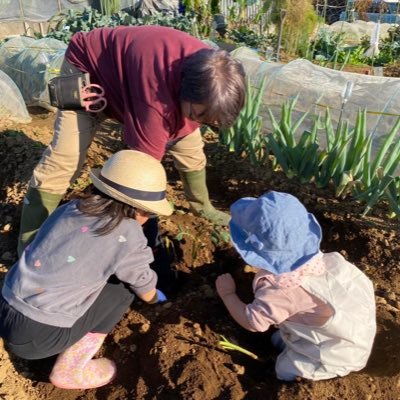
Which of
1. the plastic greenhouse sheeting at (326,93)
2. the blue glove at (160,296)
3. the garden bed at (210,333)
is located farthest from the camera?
the plastic greenhouse sheeting at (326,93)

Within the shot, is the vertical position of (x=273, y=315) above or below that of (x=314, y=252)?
below

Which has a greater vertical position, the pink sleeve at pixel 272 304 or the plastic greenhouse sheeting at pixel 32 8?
the pink sleeve at pixel 272 304

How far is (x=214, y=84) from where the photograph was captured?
5.09 feet

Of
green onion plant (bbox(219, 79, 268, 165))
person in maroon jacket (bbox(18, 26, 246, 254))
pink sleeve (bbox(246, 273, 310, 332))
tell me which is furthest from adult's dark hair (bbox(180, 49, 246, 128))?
green onion plant (bbox(219, 79, 268, 165))

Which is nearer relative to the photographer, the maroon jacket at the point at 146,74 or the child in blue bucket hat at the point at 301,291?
the child in blue bucket hat at the point at 301,291

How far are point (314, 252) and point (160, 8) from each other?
27.3ft

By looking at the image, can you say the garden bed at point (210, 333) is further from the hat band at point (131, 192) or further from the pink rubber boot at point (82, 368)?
the hat band at point (131, 192)

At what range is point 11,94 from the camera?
12.2 ft

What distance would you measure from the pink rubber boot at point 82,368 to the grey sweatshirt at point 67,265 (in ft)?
0.51

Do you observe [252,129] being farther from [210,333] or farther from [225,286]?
[210,333]

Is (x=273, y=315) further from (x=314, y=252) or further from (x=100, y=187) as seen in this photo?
(x=100, y=187)

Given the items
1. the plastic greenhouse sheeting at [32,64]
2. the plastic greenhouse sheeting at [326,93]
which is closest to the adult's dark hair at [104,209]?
the plastic greenhouse sheeting at [326,93]

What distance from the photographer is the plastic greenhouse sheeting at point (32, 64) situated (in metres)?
4.44

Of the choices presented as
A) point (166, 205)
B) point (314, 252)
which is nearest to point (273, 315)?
point (314, 252)
